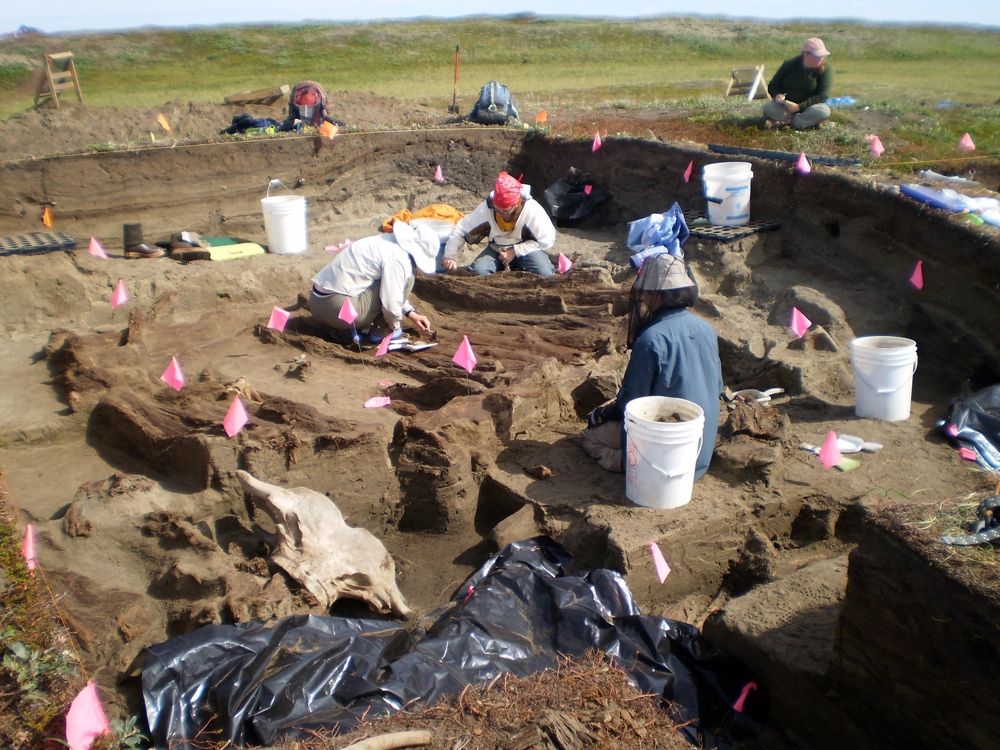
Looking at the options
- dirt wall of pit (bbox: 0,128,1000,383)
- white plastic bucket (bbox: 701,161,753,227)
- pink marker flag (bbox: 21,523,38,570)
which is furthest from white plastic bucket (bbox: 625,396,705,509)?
white plastic bucket (bbox: 701,161,753,227)

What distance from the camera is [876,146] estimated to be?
9.05 m

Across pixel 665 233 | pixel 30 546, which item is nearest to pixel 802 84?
pixel 665 233

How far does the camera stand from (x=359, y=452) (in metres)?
4.97

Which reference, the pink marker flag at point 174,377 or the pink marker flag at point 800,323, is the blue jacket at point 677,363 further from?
the pink marker flag at point 174,377

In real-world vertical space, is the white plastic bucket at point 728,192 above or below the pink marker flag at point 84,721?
above

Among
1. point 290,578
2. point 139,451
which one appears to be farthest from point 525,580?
point 139,451

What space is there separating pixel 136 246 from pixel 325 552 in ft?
19.8

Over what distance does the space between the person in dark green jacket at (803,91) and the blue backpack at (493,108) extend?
3.73m

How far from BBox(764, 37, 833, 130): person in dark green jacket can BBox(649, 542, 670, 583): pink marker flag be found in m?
7.94

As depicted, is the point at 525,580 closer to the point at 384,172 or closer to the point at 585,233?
the point at 585,233

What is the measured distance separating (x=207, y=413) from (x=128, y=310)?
296 centimetres

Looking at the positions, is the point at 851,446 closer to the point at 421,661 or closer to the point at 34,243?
the point at 421,661

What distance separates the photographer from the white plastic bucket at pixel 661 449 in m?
4.11

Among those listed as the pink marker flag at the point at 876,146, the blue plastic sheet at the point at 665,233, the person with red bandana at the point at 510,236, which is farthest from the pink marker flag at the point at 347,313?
the pink marker flag at the point at 876,146
